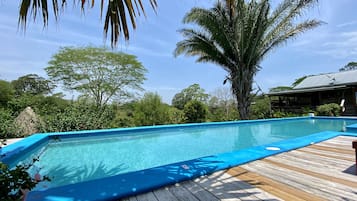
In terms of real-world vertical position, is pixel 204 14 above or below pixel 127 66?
above

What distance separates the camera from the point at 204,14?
872cm

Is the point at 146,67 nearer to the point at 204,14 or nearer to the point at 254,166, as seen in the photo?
the point at 204,14

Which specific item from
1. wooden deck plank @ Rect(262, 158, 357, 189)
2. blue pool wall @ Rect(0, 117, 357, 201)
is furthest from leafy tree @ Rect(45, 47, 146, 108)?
wooden deck plank @ Rect(262, 158, 357, 189)

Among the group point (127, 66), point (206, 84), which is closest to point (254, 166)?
point (127, 66)

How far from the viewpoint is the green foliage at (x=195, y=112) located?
401 inches

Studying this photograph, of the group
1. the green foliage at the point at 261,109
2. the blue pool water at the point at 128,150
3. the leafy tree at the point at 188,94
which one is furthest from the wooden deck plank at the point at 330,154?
the leafy tree at the point at 188,94

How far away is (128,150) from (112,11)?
434 centimetres

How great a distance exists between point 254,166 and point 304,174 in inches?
24.0

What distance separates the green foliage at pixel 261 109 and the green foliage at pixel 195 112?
471 centimetres

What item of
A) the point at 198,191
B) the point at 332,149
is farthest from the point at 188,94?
the point at 198,191

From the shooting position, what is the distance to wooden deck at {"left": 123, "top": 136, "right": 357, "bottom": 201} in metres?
1.87

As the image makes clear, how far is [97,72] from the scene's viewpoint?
1369 cm

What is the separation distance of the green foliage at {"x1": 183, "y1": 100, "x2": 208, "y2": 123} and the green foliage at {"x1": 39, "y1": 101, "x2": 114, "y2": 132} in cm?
410

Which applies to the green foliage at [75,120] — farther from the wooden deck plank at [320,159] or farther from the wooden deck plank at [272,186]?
the wooden deck plank at [320,159]
